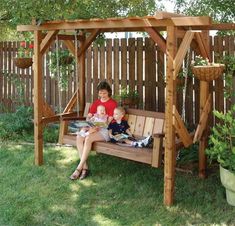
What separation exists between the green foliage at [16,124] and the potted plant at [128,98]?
2.20m

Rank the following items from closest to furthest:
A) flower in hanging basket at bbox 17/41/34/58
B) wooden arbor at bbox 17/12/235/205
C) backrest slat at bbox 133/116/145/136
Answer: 1. wooden arbor at bbox 17/12/235/205
2. backrest slat at bbox 133/116/145/136
3. flower in hanging basket at bbox 17/41/34/58

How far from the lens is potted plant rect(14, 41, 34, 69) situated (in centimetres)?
870

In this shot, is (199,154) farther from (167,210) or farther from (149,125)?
(167,210)

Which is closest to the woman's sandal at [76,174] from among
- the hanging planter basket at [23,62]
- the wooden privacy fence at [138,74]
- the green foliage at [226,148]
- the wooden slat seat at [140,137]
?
the wooden slat seat at [140,137]

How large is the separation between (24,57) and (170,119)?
4400 mm

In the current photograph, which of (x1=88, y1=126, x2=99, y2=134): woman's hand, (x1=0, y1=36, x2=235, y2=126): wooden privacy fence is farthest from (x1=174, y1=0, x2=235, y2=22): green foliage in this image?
(x1=88, y1=126, x2=99, y2=134): woman's hand

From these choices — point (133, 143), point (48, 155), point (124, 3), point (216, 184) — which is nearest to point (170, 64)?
point (133, 143)

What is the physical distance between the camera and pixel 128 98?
796cm

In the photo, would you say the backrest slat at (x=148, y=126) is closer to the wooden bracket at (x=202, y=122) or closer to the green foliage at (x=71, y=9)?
the wooden bracket at (x=202, y=122)

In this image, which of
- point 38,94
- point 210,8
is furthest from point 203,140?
point 210,8

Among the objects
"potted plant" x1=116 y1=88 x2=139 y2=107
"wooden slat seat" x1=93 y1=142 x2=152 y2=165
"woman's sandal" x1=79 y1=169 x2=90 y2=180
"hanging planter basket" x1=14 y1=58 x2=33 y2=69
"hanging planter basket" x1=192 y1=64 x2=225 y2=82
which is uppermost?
"hanging planter basket" x1=14 y1=58 x2=33 y2=69

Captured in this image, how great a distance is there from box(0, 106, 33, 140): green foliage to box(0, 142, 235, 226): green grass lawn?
1499 millimetres

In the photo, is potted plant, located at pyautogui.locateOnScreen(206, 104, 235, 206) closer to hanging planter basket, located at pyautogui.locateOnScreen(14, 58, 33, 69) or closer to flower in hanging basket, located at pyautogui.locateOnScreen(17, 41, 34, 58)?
hanging planter basket, located at pyautogui.locateOnScreen(14, 58, 33, 69)

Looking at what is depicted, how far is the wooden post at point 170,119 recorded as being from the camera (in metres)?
5.21
